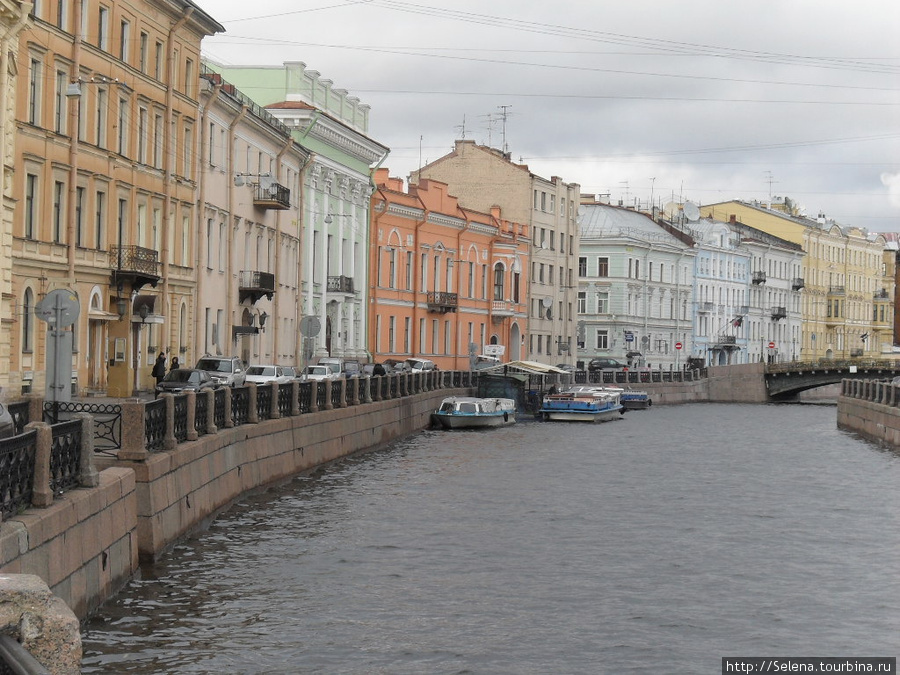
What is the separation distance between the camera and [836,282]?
423ft

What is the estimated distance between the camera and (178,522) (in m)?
19.1

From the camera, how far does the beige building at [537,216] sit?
271 ft

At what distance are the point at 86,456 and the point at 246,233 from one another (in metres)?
36.1

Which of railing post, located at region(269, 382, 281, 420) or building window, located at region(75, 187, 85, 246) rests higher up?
building window, located at region(75, 187, 85, 246)

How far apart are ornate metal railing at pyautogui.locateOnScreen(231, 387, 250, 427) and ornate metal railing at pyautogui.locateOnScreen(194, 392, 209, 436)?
6.78 ft

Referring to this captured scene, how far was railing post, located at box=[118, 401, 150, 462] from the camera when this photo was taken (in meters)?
17.3

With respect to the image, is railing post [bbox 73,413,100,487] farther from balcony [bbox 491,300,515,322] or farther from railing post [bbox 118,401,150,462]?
balcony [bbox 491,300,515,322]

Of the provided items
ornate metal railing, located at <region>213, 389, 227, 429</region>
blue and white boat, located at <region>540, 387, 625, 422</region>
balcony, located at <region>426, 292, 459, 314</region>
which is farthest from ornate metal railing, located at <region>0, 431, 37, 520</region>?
balcony, located at <region>426, 292, 459, 314</region>

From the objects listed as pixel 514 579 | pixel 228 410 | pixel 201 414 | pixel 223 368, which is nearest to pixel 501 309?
pixel 223 368

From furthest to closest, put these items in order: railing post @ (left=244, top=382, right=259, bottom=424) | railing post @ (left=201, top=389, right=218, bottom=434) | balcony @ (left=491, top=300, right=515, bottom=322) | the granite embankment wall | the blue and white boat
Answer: balcony @ (left=491, top=300, right=515, bottom=322)
the blue and white boat
the granite embankment wall
railing post @ (left=244, top=382, right=259, bottom=424)
railing post @ (left=201, top=389, right=218, bottom=434)

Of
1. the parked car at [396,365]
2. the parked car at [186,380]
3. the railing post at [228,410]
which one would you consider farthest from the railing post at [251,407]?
the parked car at [396,365]

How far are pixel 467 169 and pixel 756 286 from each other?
40153 millimetres

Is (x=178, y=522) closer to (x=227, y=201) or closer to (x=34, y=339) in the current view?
(x=34, y=339)

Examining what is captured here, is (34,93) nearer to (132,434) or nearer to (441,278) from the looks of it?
(132,434)
